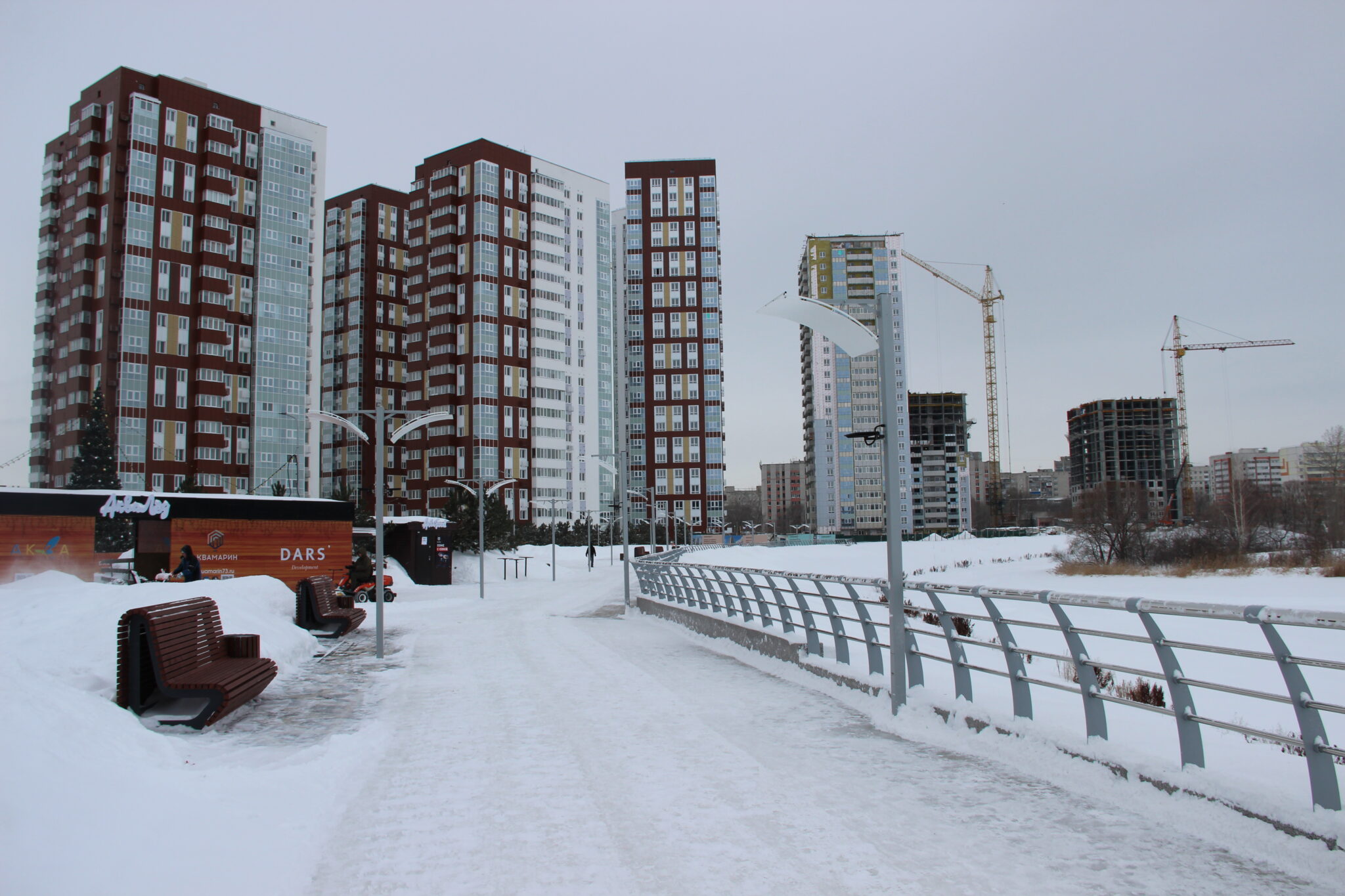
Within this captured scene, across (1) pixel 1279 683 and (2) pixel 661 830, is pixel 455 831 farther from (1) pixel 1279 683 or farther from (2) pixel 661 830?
(1) pixel 1279 683

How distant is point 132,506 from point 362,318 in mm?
89109

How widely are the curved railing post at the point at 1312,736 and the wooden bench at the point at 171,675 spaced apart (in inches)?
317

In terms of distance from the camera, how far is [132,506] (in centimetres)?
2686

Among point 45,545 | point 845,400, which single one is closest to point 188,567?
point 45,545

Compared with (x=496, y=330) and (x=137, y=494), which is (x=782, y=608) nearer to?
(x=137, y=494)

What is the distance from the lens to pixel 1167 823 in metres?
5.55

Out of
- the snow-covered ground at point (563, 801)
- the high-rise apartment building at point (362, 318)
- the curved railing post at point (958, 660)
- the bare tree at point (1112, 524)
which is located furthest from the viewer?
the high-rise apartment building at point (362, 318)

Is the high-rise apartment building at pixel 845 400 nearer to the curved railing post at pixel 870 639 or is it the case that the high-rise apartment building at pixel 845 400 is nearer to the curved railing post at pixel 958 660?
the curved railing post at pixel 870 639

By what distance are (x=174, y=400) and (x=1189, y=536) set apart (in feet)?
242

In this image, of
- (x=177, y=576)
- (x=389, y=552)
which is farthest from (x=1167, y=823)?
(x=389, y=552)

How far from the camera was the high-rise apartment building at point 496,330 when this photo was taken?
10069cm

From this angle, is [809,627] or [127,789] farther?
[809,627]

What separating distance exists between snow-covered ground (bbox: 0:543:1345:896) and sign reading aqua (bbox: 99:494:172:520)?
17.6m

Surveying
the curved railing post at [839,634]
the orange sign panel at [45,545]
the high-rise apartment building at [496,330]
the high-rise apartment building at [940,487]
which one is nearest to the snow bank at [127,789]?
the curved railing post at [839,634]
